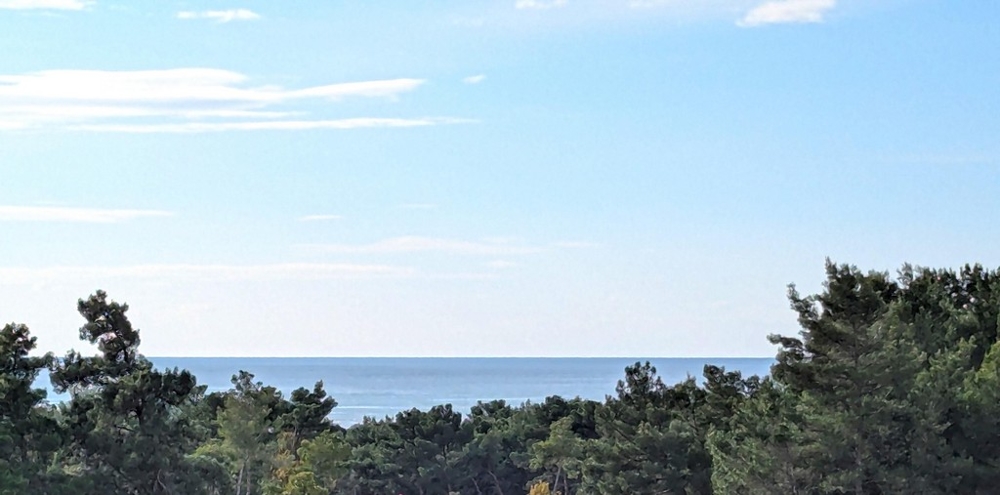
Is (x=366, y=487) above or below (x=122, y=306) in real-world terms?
below

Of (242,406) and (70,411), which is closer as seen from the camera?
(70,411)

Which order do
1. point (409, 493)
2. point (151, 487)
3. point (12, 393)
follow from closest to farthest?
point (12, 393)
point (151, 487)
point (409, 493)

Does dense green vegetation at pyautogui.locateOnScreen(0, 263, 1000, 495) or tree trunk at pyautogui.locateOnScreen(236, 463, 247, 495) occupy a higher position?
dense green vegetation at pyautogui.locateOnScreen(0, 263, 1000, 495)

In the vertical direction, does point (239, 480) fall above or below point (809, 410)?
below

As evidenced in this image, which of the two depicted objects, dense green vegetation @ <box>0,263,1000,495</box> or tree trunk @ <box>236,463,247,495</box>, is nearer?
dense green vegetation @ <box>0,263,1000,495</box>

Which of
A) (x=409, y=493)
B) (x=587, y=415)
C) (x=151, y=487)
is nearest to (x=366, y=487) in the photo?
(x=409, y=493)

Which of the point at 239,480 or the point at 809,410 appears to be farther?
the point at 239,480

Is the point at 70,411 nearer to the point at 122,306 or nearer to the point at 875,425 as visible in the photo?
the point at 122,306

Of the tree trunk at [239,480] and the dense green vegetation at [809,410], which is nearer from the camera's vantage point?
the dense green vegetation at [809,410]

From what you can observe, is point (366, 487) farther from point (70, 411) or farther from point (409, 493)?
point (70, 411)

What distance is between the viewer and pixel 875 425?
30609 mm

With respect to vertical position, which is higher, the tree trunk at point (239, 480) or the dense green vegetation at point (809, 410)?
the dense green vegetation at point (809, 410)

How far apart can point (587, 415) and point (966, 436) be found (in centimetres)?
2848

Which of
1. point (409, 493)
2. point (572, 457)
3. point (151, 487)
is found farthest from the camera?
point (409, 493)
